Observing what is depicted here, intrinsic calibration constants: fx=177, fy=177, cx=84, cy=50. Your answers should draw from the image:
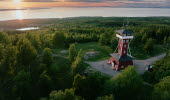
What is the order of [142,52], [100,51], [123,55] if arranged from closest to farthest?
[123,55]
[100,51]
[142,52]

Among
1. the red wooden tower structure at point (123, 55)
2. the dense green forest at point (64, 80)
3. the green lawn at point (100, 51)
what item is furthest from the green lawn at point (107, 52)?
the dense green forest at point (64, 80)

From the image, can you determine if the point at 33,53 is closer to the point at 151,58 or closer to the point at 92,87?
the point at 92,87

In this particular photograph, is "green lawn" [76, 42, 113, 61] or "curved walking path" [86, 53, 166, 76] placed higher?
"green lawn" [76, 42, 113, 61]

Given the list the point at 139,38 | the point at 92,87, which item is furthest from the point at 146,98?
the point at 139,38

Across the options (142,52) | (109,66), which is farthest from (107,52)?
(142,52)

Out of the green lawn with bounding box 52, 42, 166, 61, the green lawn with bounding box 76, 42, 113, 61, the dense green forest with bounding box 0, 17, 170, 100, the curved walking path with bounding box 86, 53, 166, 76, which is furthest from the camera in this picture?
the green lawn with bounding box 52, 42, 166, 61

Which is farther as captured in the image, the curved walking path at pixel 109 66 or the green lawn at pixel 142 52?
the green lawn at pixel 142 52

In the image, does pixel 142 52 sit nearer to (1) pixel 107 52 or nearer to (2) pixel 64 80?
(1) pixel 107 52

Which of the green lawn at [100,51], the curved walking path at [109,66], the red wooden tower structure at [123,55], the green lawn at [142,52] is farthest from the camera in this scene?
the green lawn at [142,52]

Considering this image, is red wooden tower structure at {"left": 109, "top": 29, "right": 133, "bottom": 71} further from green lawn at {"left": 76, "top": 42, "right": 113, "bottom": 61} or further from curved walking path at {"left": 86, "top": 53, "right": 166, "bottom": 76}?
green lawn at {"left": 76, "top": 42, "right": 113, "bottom": 61}

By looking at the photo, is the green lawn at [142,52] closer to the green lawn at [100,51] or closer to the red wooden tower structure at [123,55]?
the green lawn at [100,51]

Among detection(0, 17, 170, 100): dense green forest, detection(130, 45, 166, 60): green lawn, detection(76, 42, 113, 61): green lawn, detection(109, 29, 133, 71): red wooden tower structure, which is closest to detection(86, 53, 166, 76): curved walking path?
detection(109, 29, 133, 71): red wooden tower structure
